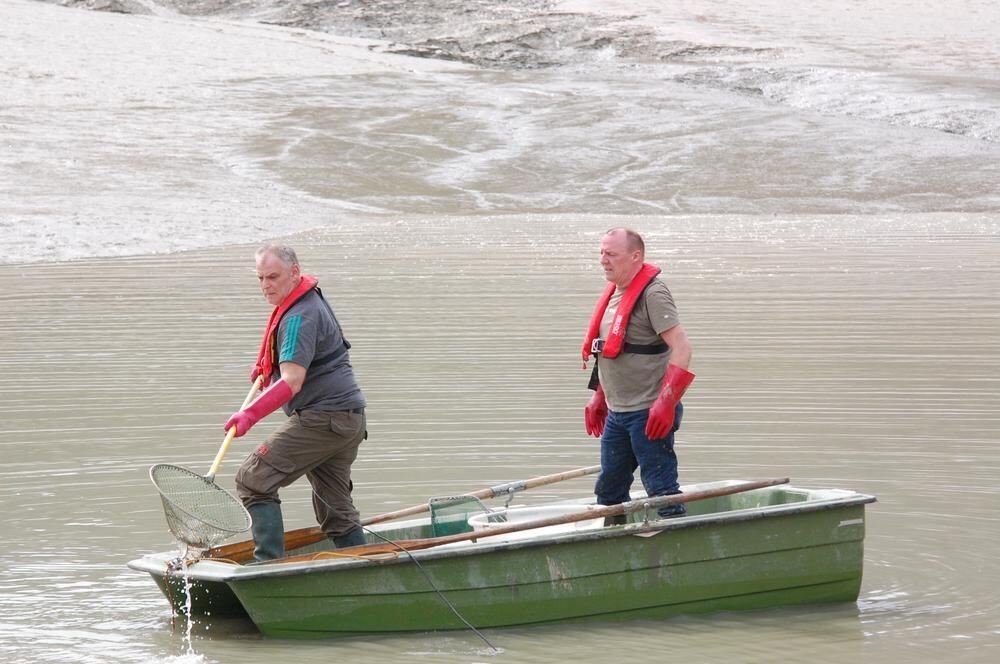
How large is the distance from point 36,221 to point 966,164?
18859 millimetres

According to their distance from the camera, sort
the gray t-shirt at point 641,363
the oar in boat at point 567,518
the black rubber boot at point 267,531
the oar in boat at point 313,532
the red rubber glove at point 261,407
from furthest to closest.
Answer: the oar in boat at point 313,532 → the gray t-shirt at point 641,363 → the black rubber boot at point 267,531 → the oar in boat at point 567,518 → the red rubber glove at point 261,407

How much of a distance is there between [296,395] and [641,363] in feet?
4.73

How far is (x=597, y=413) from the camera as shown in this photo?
23.1 ft

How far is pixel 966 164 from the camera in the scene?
32031 millimetres

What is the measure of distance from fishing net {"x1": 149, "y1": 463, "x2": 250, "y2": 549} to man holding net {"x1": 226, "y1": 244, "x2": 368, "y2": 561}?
174 millimetres

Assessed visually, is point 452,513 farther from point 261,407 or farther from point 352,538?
point 261,407

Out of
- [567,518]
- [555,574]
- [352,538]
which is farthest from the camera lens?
[352,538]

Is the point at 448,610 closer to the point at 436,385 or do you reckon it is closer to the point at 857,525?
the point at 857,525

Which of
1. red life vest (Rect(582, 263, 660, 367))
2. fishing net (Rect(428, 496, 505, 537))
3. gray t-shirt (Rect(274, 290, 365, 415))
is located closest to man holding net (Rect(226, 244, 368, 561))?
gray t-shirt (Rect(274, 290, 365, 415))

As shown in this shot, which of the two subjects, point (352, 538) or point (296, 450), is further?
point (352, 538)

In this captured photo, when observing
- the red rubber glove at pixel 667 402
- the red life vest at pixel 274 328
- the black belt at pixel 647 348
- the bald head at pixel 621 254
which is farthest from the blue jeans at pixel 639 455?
the red life vest at pixel 274 328

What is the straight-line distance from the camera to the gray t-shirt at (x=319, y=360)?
6.29 m

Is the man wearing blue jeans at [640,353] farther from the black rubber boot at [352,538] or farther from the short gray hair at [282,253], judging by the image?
the short gray hair at [282,253]

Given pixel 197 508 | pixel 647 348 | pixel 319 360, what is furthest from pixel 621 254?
pixel 197 508
